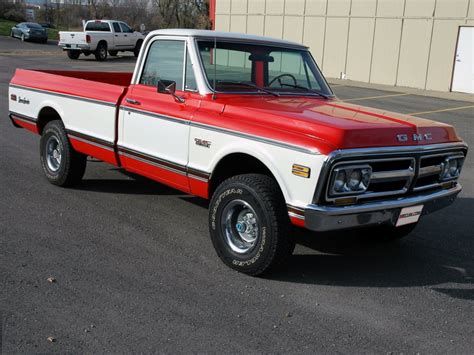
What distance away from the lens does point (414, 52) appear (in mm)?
22281

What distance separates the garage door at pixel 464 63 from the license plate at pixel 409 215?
1844 cm

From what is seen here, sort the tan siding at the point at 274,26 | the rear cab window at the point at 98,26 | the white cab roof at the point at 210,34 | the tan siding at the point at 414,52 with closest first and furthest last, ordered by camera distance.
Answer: the white cab roof at the point at 210,34, the tan siding at the point at 414,52, the tan siding at the point at 274,26, the rear cab window at the point at 98,26

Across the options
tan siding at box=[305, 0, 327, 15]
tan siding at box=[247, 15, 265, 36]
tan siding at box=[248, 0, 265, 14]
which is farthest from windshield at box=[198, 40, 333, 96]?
tan siding at box=[248, 0, 265, 14]

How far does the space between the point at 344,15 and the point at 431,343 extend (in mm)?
22733

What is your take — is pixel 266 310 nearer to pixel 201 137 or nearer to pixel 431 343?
pixel 431 343

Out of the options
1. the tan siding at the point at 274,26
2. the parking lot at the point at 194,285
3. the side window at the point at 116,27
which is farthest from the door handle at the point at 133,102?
the side window at the point at 116,27

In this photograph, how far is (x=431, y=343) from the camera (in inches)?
144

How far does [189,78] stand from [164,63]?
0.49 metres

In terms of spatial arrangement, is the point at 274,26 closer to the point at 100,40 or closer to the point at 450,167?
the point at 100,40

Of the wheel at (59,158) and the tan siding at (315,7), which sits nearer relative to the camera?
the wheel at (59,158)

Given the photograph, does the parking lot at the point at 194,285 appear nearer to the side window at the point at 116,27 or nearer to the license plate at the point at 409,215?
the license plate at the point at 409,215

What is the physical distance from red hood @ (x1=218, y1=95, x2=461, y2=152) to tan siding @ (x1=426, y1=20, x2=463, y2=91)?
1793cm

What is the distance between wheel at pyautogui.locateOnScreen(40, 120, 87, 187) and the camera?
21.6 ft

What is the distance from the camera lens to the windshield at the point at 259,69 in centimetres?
528
